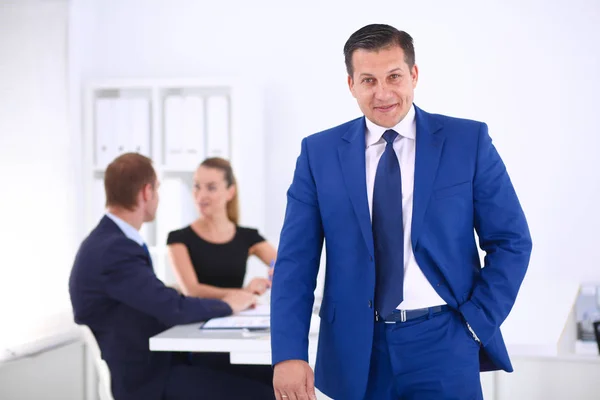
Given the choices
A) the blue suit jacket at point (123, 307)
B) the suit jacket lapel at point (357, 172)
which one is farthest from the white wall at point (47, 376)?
the suit jacket lapel at point (357, 172)

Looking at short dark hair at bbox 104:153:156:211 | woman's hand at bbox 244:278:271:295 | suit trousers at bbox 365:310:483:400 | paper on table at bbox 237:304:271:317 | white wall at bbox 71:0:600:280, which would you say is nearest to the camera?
suit trousers at bbox 365:310:483:400

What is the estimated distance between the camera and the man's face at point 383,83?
154 cm

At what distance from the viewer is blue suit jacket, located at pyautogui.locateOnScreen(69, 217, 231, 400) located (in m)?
2.45

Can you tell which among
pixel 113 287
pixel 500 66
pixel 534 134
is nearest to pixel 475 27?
pixel 500 66

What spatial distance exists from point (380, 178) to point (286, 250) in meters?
0.26

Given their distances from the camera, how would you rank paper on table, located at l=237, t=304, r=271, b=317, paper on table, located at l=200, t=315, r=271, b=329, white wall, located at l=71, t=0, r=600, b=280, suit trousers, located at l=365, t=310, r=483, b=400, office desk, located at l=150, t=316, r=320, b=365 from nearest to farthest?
suit trousers, located at l=365, t=310, r=483, b=400 → office desk, located at l=150, t=316, r=320, b=365 → paper on table, located at l=200, t=315, r=271, b=329 → paper on table, located at l=237, t=304, r=271, b=317 → white wall, located at l=71, t=0, r=600, b=280

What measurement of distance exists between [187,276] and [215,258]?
0.17 meters

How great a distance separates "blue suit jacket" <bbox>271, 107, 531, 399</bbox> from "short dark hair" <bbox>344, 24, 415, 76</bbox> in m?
0.15

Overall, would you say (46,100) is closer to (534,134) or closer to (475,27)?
(475,27)

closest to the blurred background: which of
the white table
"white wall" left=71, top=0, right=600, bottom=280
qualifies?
"white wall" left=71, top=0, right=600, bottom=280

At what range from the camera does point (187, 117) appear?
4.03 metres

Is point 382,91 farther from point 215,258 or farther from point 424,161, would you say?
point 215,258

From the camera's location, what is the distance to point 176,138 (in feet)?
13.3

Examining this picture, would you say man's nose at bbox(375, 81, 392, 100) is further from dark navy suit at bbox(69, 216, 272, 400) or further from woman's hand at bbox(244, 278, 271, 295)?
woman's hand at bbox(244, 278, 271, 295)
